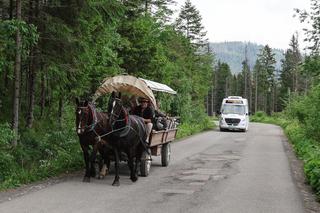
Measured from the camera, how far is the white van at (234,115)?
3919 cm

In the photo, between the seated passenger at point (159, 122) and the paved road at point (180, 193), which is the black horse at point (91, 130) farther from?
the seated passenger at point (159, 122)

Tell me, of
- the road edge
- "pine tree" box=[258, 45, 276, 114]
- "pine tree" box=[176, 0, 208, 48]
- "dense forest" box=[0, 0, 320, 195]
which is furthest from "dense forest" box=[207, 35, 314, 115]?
the road edge

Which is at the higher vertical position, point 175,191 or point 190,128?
point 190,128

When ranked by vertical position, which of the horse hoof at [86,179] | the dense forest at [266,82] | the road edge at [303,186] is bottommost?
the road edge at [303,186]

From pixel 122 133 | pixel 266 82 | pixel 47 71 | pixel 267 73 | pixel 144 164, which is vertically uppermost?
pixel 267 73

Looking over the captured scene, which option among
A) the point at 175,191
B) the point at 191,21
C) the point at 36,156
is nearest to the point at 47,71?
the point at 36,156

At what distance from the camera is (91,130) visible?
1111 cm

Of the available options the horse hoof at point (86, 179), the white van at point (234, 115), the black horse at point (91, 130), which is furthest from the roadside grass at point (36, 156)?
the white van at point (234, 115)

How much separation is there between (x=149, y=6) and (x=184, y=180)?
21472 millimetres

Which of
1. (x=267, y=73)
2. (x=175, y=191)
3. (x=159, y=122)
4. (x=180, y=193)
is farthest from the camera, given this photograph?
(x=267, y=73)

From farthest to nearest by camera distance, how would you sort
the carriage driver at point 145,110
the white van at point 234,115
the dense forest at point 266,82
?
the dense forest at point 266,82
the white van at point 234,115
the carriage driver at point 145,110

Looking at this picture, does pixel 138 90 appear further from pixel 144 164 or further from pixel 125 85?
pixel 144 164

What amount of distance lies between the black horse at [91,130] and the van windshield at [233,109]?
2897 centimetres

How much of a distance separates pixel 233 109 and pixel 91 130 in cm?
3035
